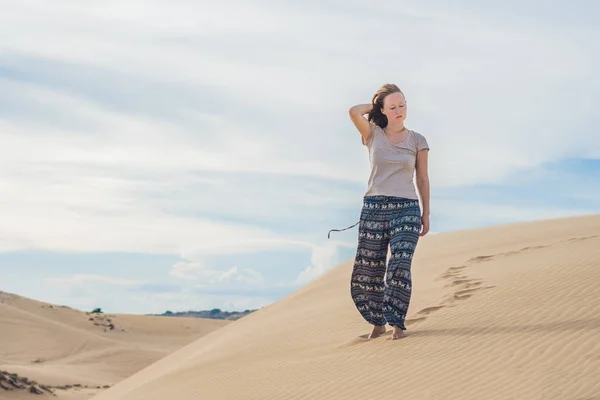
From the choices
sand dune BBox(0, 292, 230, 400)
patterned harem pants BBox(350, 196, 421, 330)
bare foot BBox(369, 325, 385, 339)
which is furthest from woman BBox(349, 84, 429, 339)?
sand dune BBox(0, 292, 230, 400)

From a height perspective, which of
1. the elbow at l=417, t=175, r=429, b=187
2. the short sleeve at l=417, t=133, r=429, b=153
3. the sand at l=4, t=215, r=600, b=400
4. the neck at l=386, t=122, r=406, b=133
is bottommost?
the sand at l=4, t=215, r=600, b=400

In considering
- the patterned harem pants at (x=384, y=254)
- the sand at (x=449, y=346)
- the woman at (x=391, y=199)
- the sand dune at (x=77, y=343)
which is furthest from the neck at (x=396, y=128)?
the sand dune at (x=77, y=343)

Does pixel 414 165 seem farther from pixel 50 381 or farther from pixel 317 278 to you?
pixel 50 381

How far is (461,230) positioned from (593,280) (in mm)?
11285

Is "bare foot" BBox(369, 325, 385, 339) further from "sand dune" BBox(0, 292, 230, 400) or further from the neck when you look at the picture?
"sand dune" BBox(0, 292, 230, 400)

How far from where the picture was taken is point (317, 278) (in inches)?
724

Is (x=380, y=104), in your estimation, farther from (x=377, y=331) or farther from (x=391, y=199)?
(x=377, y=331)

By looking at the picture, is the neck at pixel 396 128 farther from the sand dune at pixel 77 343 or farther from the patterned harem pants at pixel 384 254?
the sand dune at pixel 77 343

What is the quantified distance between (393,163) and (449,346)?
159 cm

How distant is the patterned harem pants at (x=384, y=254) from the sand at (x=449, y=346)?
0.37 metres

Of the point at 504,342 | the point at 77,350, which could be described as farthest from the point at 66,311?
the point at 504,342

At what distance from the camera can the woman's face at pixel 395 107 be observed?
309 inches

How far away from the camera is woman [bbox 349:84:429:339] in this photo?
7805mm

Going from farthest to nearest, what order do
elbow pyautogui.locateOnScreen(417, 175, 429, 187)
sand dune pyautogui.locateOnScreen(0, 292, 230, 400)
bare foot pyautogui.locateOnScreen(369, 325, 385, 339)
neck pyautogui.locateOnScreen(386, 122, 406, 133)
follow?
1. sand dune pyautogui.locateOnScreen(0, 292, 230, 400)
2. bare foot pyautogui.locateOnScreen(369, 325, 385, 339)
3. elbow pyautogui.locateOnScreen(417, 175, 429, 187)
4. neck pyautogui.locateOnScreen(386, 122, 406, 133)
